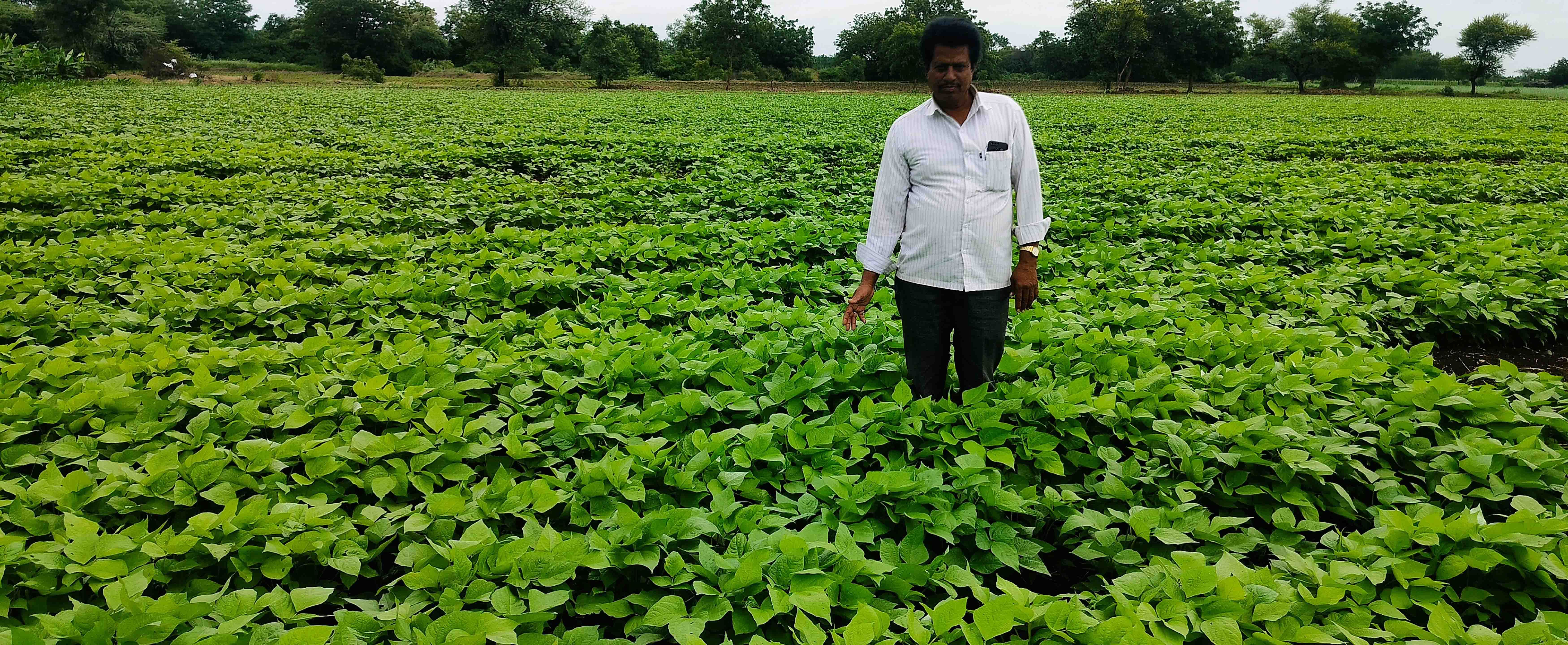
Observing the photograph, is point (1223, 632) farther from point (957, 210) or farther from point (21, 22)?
point (21, 22)

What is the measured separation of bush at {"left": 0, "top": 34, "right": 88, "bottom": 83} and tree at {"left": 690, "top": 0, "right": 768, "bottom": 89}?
54077 millimetres

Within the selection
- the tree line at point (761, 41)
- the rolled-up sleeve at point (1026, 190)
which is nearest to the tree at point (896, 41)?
the tree line at point (761, 41)

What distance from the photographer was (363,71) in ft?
174

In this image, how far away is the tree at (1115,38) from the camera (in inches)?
2308

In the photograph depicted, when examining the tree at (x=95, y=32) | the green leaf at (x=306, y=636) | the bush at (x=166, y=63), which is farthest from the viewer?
the tree at (x=95, y=32)

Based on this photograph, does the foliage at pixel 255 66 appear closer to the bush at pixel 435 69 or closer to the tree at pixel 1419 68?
the bush at pixel 435 69

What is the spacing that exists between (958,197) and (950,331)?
63cm

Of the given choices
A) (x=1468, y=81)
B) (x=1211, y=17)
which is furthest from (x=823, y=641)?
(x=1468, y=81)

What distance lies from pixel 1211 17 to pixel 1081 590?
73.8 meters

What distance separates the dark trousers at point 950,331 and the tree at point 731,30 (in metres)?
58.9

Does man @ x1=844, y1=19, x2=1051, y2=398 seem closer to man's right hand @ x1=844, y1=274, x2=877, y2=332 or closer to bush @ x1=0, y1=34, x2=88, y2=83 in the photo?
man's right hand @ x1=844, y1=274, x2=877, y2=332

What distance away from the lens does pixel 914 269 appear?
9.46 feet

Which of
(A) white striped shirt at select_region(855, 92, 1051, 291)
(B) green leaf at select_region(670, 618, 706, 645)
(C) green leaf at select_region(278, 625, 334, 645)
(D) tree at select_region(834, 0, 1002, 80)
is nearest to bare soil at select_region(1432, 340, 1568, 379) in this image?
(A) white striped shirt at select_region(855, 92, 1051, 291)

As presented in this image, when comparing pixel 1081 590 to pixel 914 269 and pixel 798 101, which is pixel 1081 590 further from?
pixel 798 101
